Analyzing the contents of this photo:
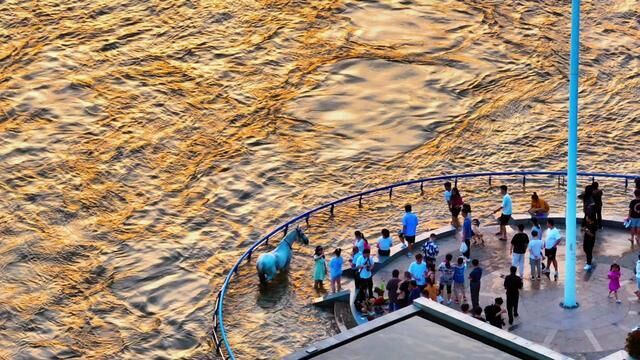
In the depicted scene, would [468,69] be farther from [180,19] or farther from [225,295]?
[225,295]

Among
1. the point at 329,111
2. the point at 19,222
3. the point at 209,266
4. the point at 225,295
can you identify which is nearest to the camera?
the point at 225,295

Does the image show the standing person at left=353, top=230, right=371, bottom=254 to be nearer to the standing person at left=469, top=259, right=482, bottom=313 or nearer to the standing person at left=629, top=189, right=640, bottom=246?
the standing person at left=469, top=259, right=482, bottom=313

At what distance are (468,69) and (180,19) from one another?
11825 millimetres

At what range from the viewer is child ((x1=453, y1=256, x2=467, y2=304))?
99.6ft

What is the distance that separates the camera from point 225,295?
33812mm

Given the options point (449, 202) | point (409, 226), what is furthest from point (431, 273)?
point (449, 202)

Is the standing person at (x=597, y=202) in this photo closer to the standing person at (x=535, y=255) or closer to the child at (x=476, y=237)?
the standing person at (x=535, y=255)

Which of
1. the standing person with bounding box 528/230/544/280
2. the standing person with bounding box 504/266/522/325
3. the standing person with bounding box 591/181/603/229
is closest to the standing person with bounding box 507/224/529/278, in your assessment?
the standing person with bounding box 528/230/544/280

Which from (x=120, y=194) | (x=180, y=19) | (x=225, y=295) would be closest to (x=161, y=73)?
(x=180, y=19)

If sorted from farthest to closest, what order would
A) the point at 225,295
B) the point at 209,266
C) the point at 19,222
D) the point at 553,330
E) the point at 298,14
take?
1. the point at 298,14
2. the point at 19,222
3. the point at 209,266
4. the point at 225,295
5. the point at 553,330

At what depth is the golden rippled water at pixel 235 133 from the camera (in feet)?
112

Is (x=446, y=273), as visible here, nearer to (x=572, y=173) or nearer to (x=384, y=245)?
(x=384, y=245)

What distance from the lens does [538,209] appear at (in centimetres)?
3453

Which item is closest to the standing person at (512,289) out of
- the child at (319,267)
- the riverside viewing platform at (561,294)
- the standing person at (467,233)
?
the riverside viewing platform at (561,294)
